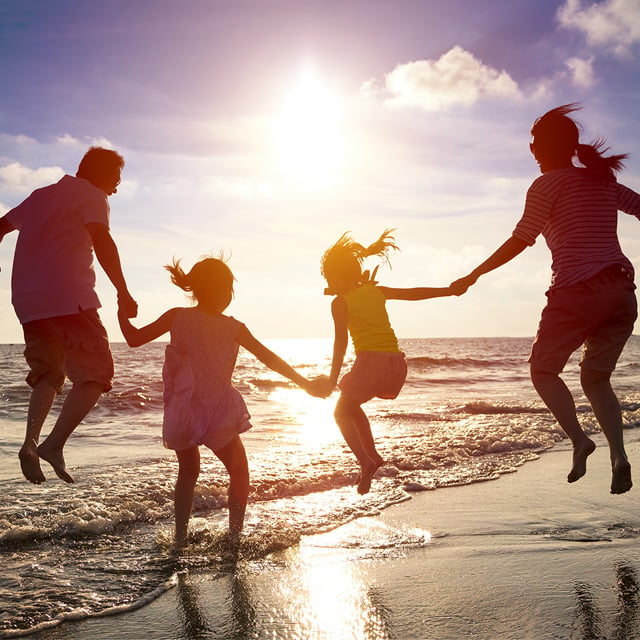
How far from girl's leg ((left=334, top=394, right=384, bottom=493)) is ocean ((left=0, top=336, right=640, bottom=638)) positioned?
454 mm

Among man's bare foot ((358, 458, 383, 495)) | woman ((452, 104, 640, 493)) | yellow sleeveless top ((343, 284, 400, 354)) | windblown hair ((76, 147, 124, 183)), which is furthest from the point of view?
yellow sleeveless top ((343, 284, 400, 354))

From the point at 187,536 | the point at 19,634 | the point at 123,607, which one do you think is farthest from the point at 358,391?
the point at 19,634

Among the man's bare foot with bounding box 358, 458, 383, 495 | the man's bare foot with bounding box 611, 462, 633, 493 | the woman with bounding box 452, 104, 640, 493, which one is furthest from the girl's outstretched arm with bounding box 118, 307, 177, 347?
the man's bare foot with bounding box 611, 462, 633, 493

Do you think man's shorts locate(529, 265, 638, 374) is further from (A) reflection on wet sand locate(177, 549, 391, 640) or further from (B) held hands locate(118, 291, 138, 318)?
(B) held hands locate(118, 291, 138, 318)

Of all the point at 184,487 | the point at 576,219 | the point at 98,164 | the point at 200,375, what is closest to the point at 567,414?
the point at 576,219

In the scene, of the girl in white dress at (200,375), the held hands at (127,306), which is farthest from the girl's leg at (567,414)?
the held hands at (127,306)

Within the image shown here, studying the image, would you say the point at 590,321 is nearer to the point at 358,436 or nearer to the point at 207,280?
the point at 358,436

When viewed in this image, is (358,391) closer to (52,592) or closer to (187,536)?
(187,536)

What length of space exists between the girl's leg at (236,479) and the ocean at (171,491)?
0.11 metres

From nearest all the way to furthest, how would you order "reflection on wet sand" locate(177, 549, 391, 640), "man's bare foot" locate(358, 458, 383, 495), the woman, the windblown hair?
1. "reflection on wet sand" locate(177, 549, 391, 640)
2. the woman
3. the windblown hair
4. "man's bare foot" locate(358, 458, 383, 495)

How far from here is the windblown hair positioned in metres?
4.78

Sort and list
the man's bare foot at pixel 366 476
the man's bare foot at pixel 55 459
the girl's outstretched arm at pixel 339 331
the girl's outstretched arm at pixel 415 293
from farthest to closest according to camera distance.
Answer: the girl's outstretched arm at pixel 415 293
the man's bare foot at pixel 366 476
the girl's outstretched arm at pixel 339 331
the man's bare foot at pixel 55 459

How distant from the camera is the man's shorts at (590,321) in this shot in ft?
14.5

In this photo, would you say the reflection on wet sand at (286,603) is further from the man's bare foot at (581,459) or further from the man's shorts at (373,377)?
the man's bare foot at (581,459)
